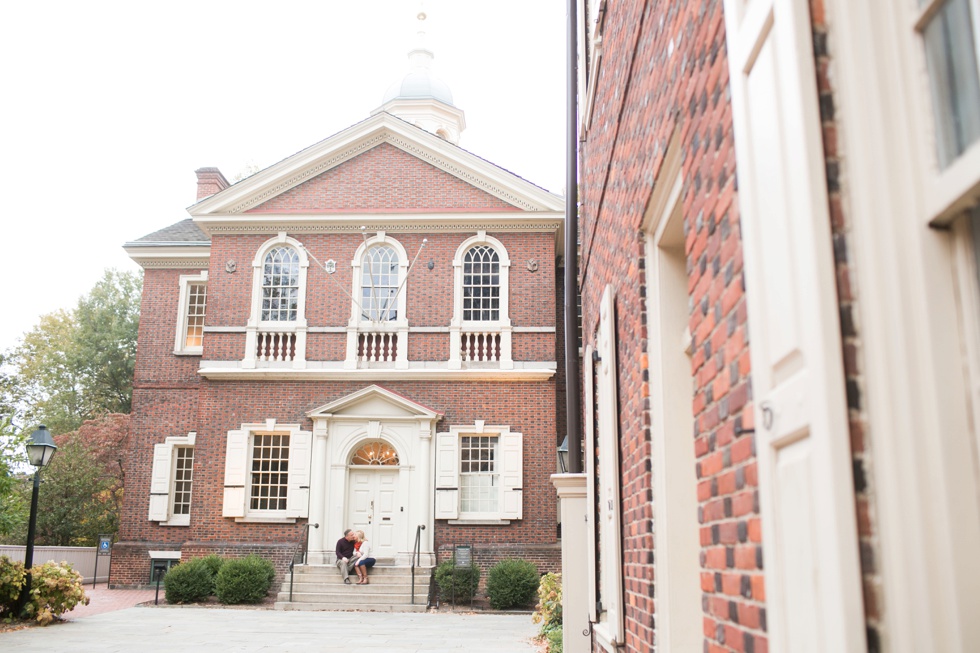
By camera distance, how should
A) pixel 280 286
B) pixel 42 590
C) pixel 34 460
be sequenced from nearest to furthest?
pixel 34 460, pixel 42 590, pixel 280 286

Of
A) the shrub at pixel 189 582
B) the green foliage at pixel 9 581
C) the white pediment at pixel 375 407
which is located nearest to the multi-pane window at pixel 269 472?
the white pediment at pixel 375 407

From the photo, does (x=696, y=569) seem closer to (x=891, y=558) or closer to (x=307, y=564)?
(x=891, y=558)

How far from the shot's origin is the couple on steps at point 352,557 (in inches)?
761

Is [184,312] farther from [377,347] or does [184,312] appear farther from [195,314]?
[377,347]

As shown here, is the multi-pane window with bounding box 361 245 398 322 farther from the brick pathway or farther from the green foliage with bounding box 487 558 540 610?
the brick pathway

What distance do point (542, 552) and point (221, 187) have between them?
1334 centimetres

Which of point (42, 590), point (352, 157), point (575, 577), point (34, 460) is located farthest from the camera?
point (352, 157)

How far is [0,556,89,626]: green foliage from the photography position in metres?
14.4

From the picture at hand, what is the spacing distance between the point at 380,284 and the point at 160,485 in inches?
297

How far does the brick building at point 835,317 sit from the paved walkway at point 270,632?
10.6m

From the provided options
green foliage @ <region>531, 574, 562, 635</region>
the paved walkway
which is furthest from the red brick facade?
green foliage @ <region>531, 574, 562, 635</region>

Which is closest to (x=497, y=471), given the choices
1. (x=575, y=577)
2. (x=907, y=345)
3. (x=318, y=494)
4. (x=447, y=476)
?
(x=447, y=476)

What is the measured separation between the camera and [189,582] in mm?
19094

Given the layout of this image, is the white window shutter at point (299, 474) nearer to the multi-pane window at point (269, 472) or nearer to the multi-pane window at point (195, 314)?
the multi-pane window at point (269, 472)
